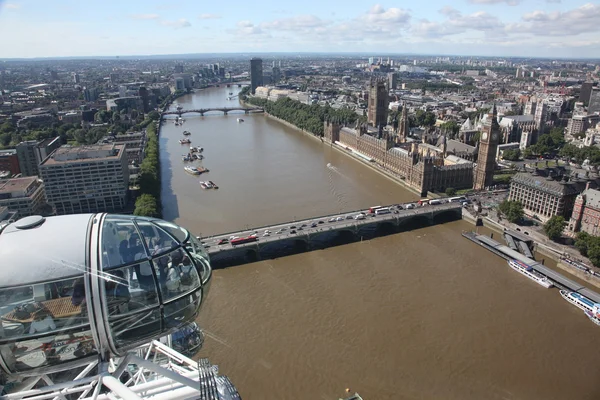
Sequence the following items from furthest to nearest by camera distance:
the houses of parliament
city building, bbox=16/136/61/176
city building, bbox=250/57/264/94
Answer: city building, bbox=250/57/264/94 < city building, bbox=16/136/61/176 < the houses of parliament

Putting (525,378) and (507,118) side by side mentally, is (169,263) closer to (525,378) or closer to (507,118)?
(525,378)

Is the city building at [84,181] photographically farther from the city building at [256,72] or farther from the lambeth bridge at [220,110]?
the city building at [256,72]

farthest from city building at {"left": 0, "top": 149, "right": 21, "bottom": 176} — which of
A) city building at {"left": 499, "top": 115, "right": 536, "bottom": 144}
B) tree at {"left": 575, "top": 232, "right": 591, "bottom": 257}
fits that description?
city building at {"left": 499, "top": 115, "right": 536, "bottom": 144}

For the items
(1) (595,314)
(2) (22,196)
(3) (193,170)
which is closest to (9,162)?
(2) (22,196)

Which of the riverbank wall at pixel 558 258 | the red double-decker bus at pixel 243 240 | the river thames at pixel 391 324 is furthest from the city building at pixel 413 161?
the red double-decker bus at pixel 243 240

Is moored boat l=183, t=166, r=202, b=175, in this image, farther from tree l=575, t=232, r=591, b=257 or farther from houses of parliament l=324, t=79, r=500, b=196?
tree l=575, t=232, r=591, b=257
